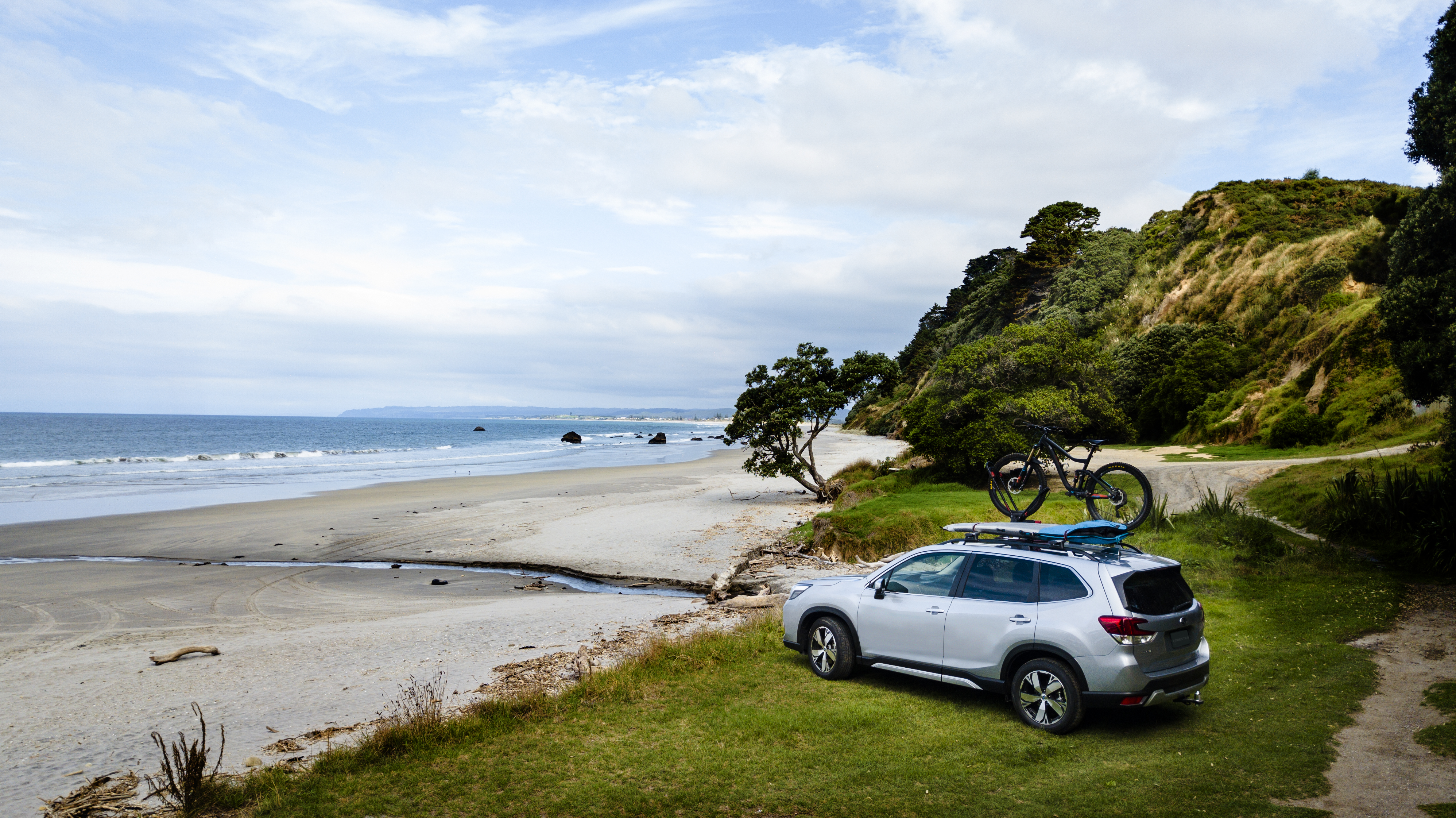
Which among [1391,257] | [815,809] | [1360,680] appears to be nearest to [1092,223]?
[1391,257]

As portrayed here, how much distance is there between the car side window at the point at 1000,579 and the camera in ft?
27.0

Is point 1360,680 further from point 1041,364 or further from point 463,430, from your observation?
point 463,430

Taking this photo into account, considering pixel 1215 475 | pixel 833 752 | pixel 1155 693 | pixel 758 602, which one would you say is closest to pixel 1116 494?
pixel 1155 693

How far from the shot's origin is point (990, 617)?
8297 millimetres

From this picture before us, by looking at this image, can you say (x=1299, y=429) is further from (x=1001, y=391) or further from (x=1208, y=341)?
(x=1208, y=341)

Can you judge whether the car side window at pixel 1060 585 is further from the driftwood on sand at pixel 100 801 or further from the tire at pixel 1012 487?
the driftwood on sand at pixel 100 801

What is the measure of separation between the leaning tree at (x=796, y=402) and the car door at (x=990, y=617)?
2055 centimetres

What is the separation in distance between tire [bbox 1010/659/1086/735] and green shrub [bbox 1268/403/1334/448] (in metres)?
22.2

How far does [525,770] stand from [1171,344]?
3801cm

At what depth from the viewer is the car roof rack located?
8.12 meters

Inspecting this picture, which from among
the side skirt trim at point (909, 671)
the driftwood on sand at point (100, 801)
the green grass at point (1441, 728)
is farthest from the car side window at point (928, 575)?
the driftwood on sand at point (100, 801)

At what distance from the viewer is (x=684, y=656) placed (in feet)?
35.1

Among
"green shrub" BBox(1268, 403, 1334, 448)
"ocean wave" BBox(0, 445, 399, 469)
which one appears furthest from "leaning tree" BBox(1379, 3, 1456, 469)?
"ocean wave" BBox(0, 445, 399, 469)

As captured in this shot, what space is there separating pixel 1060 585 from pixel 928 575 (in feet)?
5.06
